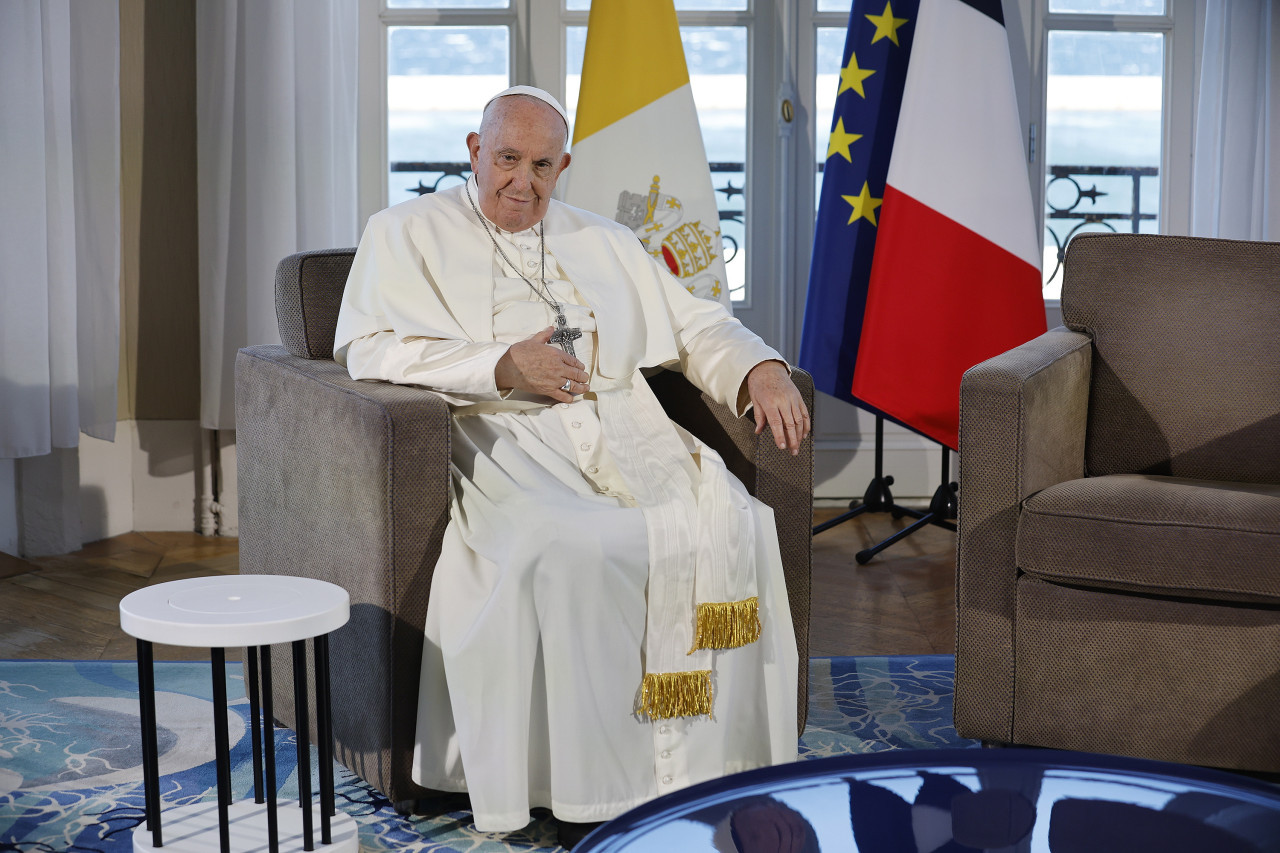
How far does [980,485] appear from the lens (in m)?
2.02

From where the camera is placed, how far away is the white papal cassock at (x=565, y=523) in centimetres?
172

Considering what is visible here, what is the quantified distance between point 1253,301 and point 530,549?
159 centimetres

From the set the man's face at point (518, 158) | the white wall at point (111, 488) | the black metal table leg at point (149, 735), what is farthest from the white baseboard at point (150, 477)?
the black metal table leg at point (149, 735)

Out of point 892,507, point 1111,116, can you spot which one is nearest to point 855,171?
point 892,507

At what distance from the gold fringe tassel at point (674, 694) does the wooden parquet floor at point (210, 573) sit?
99 cm

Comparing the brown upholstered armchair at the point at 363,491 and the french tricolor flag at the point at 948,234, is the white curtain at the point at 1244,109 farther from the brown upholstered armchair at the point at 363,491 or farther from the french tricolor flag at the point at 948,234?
the brown upholstered armchair at the point at 363,491

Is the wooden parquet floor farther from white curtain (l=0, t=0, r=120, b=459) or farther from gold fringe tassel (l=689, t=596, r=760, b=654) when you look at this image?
gold fringe tassel (l=689, t=596, r=760, b=654)

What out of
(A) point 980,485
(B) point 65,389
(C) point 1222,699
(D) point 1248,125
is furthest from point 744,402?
(D) point 1248,125

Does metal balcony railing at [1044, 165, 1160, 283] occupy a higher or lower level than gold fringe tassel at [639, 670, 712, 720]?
higher

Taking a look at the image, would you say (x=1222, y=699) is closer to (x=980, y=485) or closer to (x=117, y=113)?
(x=980, y=485)

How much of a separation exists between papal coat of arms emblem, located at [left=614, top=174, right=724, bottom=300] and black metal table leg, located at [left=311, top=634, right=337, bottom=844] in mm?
2182

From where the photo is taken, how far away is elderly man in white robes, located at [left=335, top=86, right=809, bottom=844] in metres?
1.73

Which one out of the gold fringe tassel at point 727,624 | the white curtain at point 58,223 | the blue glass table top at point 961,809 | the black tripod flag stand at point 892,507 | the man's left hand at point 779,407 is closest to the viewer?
the blue glass table top at point 961,809

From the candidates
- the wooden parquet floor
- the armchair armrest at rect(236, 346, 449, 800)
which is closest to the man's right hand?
the armchair armrest at rect(236, 346, 449, 800)
